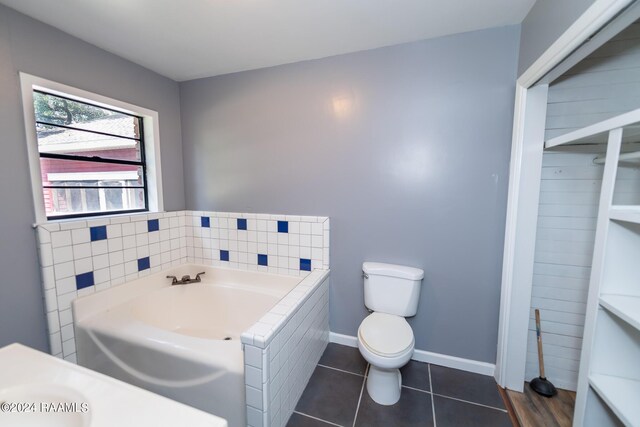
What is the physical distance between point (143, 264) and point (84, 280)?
40 centimetres

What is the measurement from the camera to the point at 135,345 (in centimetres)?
143

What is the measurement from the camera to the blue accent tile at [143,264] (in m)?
2.04

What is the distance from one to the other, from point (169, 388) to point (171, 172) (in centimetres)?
172

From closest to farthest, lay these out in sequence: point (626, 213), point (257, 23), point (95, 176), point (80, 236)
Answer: point (626, 213) → point (257, 23) → point (80, 236) → point (95, 176)

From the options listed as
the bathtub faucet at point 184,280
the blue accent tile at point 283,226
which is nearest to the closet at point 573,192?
the blue accent tile at point 283,226

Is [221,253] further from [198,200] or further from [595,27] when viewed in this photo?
[595,27]

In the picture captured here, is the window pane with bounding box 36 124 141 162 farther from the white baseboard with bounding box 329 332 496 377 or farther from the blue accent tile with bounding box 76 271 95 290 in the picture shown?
the white baseboard with bounding box 329 332 496 377

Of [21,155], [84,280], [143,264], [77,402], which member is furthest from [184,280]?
[77,402]

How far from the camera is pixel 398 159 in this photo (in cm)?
183

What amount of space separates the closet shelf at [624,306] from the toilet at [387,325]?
876mm

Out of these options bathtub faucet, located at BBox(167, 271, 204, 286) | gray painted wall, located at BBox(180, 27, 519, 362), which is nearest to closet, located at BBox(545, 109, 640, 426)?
gray painted wall, located at BBox(180, 27, 519, 362)

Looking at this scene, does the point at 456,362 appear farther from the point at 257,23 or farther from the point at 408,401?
the point at 257,23

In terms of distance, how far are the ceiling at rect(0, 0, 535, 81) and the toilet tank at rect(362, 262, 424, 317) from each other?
1.56 m

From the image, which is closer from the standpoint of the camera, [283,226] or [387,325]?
[387,325]
